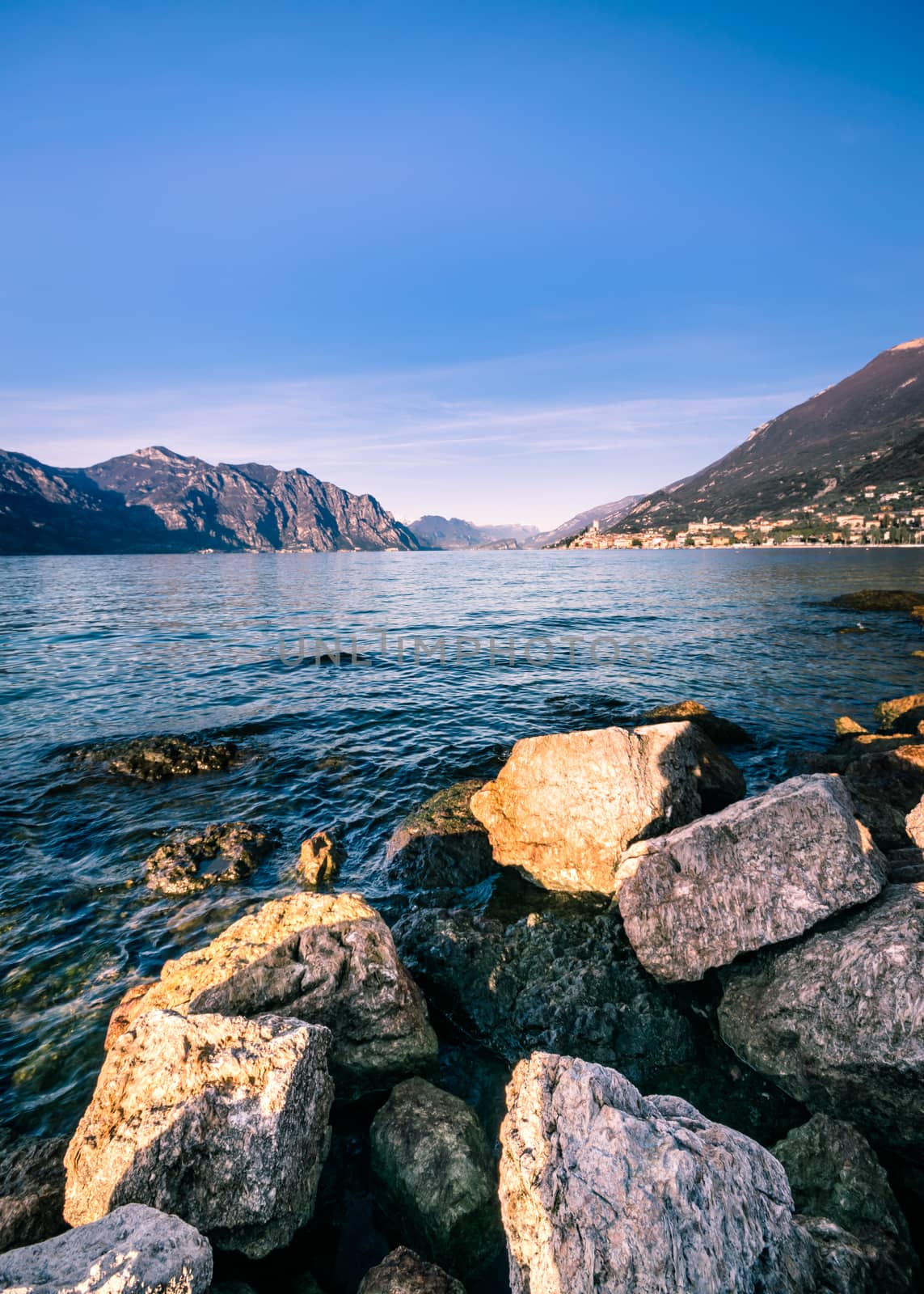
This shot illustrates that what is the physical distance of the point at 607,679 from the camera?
2761 centimetres

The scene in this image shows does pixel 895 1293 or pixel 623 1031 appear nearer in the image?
pixel 895 1293

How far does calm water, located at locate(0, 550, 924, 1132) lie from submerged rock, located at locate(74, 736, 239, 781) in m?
0.55

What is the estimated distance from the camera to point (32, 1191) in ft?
17.6

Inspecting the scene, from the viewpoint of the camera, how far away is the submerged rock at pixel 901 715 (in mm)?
18484

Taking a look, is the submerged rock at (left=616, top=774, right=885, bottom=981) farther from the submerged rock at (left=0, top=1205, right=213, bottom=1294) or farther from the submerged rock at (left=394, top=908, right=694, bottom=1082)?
the submerged rock at (left=0, top=1205, right=213, bottom=1294)

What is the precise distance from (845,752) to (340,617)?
44.4 meters

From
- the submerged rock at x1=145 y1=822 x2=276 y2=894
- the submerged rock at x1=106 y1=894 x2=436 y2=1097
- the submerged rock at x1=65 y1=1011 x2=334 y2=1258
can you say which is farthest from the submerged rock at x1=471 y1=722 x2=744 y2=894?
the submerged rock at x1=65 y1=1011 x2=334 y2=1258

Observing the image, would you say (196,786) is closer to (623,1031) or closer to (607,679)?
(623,1031)

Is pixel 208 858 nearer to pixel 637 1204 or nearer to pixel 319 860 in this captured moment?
pixel 319 860

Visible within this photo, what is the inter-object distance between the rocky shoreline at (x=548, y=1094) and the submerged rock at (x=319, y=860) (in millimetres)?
2873

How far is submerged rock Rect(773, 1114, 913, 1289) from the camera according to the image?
193 inches

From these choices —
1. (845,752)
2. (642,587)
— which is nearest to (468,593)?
(642,587)

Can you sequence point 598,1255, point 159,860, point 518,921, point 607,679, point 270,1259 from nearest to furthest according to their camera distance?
point 598,1255
point 270,1259
point 518,921
point 159,860
point 607,679

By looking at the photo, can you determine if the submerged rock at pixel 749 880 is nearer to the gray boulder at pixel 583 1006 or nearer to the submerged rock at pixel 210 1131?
the gray boulder at pixel 583 1006
